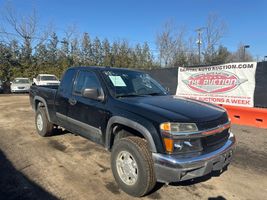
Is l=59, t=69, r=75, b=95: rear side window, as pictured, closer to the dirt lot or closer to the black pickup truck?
the black pickup truck

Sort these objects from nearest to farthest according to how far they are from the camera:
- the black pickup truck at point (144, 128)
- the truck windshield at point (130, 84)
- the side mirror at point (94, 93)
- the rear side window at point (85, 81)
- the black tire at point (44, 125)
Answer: the black pickup truck at point (144, 128) → the side mirror at point (94, 93) → the truck windshield at point (130, 84) → the rear side window at point (85, 81) → the black tire at point (44, 125)

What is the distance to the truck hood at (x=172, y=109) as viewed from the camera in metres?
3.55

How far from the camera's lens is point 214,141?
3748 millimetres

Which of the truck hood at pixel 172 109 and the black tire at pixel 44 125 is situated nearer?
the truck hood at pixel 172 109

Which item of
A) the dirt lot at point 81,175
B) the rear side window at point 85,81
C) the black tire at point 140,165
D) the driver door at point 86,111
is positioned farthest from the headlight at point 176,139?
the rear side window at point 85,81

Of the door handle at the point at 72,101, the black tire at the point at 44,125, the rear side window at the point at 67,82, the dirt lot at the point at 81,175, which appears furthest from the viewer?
the black tire at the point at 44,125

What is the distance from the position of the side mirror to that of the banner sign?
637 cm

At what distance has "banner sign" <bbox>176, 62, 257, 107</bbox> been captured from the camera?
9.06m

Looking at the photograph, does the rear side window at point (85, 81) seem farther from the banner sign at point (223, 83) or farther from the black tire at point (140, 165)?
the banner sign at point (223, 83)

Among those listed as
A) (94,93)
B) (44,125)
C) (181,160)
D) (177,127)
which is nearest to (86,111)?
(94,93)

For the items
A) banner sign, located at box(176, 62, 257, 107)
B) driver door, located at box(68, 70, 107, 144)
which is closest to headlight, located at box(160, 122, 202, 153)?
driver door, located at box(68, 70, 107, 144)

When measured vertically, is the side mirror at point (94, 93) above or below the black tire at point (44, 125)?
above

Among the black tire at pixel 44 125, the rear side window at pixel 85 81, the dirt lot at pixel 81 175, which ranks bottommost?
the dirt lot at pixel 81 175

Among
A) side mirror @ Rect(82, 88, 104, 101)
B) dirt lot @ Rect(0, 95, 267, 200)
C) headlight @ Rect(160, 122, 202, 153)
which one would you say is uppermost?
side mirror @ Rect(82, 88, 104, 101)
